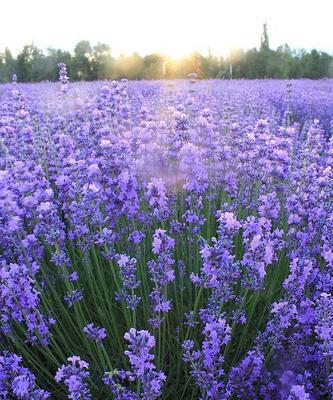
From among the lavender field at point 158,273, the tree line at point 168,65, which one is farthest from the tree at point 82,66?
the lavender field at point 158,273

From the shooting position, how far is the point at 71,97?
12.8 feet

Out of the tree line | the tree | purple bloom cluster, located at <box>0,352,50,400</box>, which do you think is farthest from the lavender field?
the tree

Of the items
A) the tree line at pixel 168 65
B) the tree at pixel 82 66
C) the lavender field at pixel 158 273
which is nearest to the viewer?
the lavender field at pixel 158 273

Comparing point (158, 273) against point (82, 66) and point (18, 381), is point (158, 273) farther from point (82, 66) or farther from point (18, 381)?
point (82, 66)

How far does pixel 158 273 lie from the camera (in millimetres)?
1881

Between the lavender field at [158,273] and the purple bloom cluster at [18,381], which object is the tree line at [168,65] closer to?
the lavender field at [158,273]

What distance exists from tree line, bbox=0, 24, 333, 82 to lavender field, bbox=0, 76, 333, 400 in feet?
61.6

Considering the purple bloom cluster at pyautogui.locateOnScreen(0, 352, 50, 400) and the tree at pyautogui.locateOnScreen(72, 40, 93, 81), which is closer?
the purple bloom cluster at pyautogui.locateOnScreen(0, 352, 50, 400)

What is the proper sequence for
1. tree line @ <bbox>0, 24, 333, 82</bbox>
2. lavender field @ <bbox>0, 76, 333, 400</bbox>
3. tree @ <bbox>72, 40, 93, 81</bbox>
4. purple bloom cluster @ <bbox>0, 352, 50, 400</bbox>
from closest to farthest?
1. purple bloom cluster @ <bbox>0, 352, 50, 400</bbox>
2. lavender field @ <bbox>0, 76, 333, 400</bbox>
3. tree line @ <bbox>0, 24, 333, 82</bbox>
4. tree @ <bbox>72, 40, 93, 81</bbox>

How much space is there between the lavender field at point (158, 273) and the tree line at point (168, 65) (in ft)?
61.6

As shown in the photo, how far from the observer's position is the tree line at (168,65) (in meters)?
21.8

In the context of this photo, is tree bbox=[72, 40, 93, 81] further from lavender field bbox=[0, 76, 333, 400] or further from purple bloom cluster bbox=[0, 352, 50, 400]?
purple bloom cluster bbox=[0, 352, 50, 400]

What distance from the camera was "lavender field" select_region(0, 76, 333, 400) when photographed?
173cm

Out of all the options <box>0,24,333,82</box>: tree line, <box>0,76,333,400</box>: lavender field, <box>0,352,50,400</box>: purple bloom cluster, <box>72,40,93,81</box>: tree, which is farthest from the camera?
<box>72,40,93,81</box>: tree
